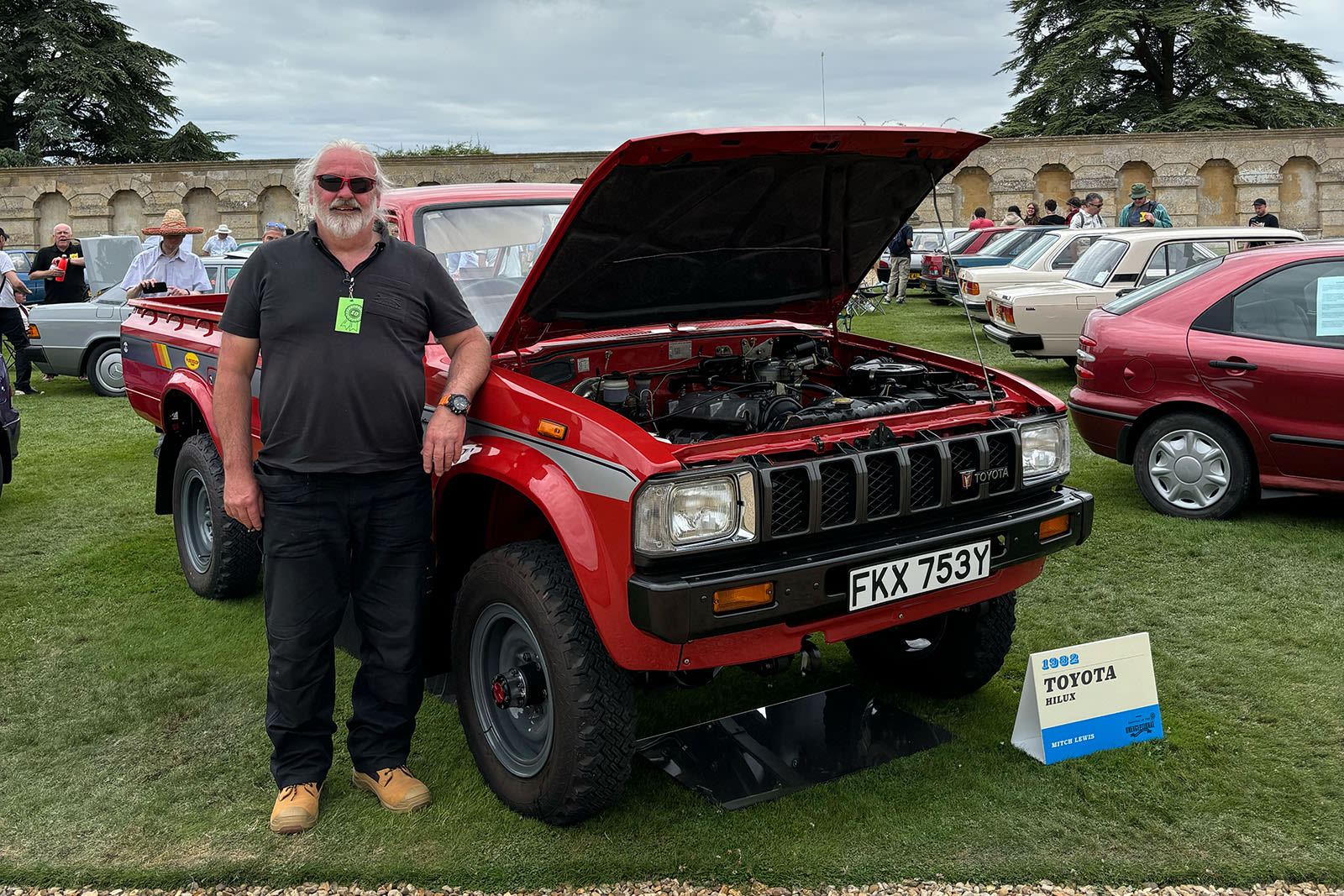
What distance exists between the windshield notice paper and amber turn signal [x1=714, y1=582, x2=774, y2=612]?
1.20 metres

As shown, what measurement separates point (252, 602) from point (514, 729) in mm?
2588

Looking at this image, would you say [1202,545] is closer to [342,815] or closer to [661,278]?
[661,278]

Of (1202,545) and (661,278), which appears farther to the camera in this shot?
(1202,545)

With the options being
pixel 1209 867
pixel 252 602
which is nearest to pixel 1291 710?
pixel 1209 867

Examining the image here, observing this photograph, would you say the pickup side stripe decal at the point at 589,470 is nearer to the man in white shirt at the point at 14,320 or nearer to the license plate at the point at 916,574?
the license plate at the point at 916,574

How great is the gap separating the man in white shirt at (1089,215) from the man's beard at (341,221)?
16939 millimetres

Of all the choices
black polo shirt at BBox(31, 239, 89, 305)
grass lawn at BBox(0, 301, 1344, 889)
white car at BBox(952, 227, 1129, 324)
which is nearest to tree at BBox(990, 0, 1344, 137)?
white car at BBox(952, 227, 1129, 324)

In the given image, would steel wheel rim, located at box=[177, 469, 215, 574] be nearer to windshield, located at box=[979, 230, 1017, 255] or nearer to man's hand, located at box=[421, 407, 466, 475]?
man's hand, located at box=[421, 407, 466, 475]

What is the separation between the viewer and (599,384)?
3949 millimetres

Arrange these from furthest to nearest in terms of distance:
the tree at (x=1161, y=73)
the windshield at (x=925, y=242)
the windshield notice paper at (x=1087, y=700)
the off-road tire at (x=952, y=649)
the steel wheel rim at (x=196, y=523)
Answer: the tree at (x=1161, y=73) < the windshield at (x=925, y=242) < the steel wheel rim at (x=196, y=523) < the off-road tire at (x=952, y=649) < the windshield notice paper at (x=1087, y=700)

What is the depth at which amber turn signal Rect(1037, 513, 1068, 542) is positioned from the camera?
3.64 meters

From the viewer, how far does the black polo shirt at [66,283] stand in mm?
15086

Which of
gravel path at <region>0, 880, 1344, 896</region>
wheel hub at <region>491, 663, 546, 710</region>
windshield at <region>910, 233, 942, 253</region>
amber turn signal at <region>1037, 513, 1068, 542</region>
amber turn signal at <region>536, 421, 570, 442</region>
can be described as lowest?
gravel path at <region>0, 880, 1344, 896</region>

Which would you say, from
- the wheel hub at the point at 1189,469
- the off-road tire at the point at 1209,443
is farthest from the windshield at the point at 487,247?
the wheel hub at the point at 1189,469
